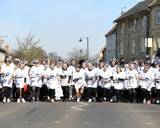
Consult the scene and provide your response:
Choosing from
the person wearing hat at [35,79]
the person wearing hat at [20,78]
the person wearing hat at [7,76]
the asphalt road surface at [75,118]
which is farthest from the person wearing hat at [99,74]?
the asphalt road surface at [75,118]

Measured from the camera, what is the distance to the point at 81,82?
26734 millimetres

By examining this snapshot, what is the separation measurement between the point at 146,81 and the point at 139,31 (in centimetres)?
6133

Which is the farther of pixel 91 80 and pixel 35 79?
pixel 91 80

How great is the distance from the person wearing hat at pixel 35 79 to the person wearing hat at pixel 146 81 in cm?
459

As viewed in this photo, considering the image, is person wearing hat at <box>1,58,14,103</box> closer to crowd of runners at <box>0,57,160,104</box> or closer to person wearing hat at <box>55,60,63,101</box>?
crowd of runners at <box>0,57,160,104</box>

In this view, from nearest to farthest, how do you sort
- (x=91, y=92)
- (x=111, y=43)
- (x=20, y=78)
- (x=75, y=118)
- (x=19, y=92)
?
(x=75, y=118), (x=20, y=78), (x=19, y=92), (x=91, y=92), (x=111, y=43)

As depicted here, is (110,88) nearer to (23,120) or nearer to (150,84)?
(150,84)

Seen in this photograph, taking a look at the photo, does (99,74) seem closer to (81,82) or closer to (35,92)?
(81,82)

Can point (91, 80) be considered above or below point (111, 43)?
below

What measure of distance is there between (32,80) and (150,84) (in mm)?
5396

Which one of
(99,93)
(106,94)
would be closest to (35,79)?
(99,93)

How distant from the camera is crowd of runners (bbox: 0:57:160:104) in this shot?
85.4 feet

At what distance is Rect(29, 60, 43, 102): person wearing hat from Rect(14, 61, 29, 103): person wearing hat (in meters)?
0.30

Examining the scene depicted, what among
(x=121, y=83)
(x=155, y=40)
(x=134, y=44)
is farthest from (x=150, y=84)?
(x=134, y=44)
